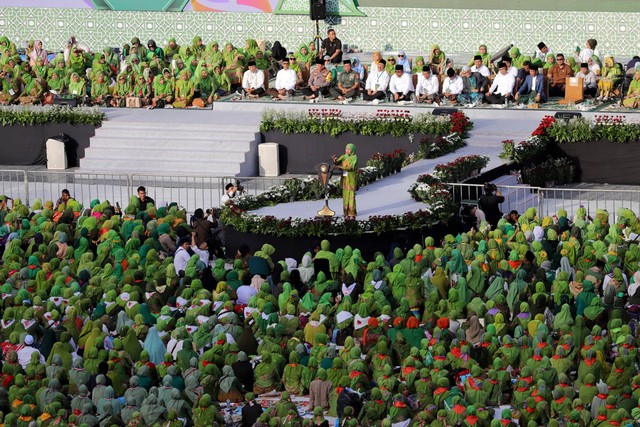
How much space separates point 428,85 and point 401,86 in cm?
68

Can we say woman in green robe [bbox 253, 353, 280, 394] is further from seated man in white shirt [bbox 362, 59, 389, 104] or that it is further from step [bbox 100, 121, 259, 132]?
seated man in white shirt [bbox 362, 59, 389, 104]

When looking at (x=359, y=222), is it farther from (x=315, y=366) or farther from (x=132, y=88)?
(x=132, y=88)

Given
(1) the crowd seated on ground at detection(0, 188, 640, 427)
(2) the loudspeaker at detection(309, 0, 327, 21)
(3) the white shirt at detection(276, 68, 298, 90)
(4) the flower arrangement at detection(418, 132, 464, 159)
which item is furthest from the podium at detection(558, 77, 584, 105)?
(2) the loudspeaker at detection(309, 0, 327, 21)

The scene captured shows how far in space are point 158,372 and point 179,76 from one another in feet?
63.4

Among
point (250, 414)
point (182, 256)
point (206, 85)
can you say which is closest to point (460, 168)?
point (182, 256)

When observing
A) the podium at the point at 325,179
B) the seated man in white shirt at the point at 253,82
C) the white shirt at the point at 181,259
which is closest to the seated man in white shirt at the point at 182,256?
the white shirt at the point at 181,259

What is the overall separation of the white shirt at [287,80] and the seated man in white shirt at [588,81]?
6524mm

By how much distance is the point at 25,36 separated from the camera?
54.6 meters

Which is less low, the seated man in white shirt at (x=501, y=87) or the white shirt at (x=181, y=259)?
the seated man in white shirt at (x=501, y=87)

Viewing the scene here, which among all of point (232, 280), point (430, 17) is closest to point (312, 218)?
point (232, 280)

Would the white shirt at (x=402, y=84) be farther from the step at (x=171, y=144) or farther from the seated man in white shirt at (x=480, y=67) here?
the step at (x=171, y=144)

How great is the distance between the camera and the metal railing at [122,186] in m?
Answer: 38.2

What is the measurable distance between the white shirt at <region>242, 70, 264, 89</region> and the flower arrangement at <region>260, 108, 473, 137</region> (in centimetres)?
316

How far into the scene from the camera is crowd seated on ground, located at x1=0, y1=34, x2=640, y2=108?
43000 mm
